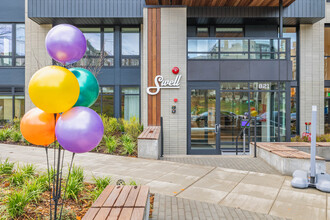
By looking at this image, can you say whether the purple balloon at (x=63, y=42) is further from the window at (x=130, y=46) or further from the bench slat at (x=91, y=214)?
the window at (x=130, y=46)

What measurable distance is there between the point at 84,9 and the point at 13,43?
502 cm

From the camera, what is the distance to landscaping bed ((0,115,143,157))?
28.8 feet

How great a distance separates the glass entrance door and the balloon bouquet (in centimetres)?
791

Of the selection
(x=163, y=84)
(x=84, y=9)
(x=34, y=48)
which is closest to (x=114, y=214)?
(x=163, y=84)

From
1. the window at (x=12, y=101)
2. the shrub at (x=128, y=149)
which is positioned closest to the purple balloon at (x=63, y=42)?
the shrub at (x=128, y=149)

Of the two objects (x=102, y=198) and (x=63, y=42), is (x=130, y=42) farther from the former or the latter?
(x=102, y=198)

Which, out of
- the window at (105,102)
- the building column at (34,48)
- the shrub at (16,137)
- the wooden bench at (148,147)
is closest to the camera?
the wooden bench at (148,147)

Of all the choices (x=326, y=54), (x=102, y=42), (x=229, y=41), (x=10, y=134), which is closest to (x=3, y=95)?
(x=10, y=134)

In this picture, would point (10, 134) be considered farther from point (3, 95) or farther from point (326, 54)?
point (326, 54)

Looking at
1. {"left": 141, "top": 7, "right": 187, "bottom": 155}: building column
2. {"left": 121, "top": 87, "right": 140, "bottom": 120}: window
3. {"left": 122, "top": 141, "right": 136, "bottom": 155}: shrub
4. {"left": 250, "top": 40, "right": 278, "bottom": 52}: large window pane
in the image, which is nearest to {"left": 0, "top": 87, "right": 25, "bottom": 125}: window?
{"left": 121, "top": 87, "right": 140, "bottom": 120}: window

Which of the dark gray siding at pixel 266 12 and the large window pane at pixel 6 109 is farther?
the large window pane at pixel 6 109

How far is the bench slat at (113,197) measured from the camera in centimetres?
341

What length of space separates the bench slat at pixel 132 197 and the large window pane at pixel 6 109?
44.2 feet

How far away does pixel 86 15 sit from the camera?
41.9 feet
